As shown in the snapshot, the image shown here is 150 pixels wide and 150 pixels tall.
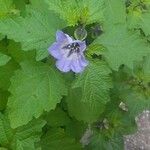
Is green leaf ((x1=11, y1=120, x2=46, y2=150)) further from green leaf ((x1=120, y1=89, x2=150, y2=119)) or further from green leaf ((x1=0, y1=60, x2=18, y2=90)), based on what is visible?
green leaf ((x1=120, y1=89, x2=150, y2=119))

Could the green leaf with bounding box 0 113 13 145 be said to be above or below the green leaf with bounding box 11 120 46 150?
above

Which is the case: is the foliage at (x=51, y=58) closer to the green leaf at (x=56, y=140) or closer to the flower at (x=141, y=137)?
the green leaf at (x=56, y=140)

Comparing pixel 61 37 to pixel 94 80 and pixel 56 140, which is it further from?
pixel 56 140

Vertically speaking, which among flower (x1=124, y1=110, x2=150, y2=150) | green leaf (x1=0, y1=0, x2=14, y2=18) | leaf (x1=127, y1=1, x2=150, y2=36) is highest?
green leaf (x1=0, y1=0, x2=14, y2=18)

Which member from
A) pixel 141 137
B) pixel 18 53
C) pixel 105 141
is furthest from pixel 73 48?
pixel 141 137

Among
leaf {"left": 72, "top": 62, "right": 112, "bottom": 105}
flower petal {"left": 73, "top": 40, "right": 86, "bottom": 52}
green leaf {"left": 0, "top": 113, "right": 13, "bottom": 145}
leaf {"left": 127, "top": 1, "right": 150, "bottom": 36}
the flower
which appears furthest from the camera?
the flower

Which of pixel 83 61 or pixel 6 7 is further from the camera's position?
pixel 6 7

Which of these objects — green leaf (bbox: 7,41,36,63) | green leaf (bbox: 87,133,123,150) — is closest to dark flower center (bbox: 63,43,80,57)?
green leaf (bbox: 7,41,36,63)
